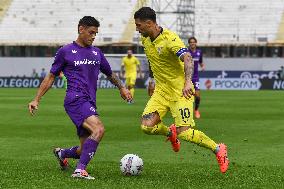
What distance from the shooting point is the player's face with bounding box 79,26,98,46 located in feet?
28.6

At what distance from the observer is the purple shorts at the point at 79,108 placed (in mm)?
8672

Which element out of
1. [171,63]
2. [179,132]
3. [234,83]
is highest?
[171,63]

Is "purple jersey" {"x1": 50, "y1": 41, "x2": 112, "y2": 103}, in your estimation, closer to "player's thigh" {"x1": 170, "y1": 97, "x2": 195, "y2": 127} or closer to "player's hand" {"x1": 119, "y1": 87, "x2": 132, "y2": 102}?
"player's hand" {"x1": 119, "y1": 87, "x2": 132, "y2": 102}

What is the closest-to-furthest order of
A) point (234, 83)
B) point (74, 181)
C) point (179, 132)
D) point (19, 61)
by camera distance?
point (74, 181), point (179, 132), point (234, 83), point (19, 61)

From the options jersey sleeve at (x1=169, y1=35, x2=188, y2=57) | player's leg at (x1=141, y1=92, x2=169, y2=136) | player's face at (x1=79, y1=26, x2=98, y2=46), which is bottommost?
player's leg at (x1=141, y1=92, x2=169, y2=136)

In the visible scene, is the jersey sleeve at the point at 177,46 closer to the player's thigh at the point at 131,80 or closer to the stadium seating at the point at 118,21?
the player's thigh at the point at 131,80

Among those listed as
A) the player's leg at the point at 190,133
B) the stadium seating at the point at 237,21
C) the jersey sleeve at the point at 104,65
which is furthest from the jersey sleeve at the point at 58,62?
the stadium seating at the point at 237,21

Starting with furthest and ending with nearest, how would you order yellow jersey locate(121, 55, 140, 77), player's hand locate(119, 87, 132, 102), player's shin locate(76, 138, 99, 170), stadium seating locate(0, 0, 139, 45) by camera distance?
stadium seating locate(0, 0, 139, 45) < yellow jersey locate(121, 55, 140, 77) < player's hand locate(119, 87, 132, 102) < player's shin locate(76, 138, 99, 170)

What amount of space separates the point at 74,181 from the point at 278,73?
3722 centimetres

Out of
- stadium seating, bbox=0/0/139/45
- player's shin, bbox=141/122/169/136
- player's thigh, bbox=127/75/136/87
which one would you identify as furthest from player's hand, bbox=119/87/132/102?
stadium seating, bbox=0/0/139/45

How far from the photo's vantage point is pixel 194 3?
167ft

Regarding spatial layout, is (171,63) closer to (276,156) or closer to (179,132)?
(179,132)

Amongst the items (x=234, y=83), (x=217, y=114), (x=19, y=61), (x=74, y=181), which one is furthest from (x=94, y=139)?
(x=19, y=61)

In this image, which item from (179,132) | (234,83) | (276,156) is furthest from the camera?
(234,83)
